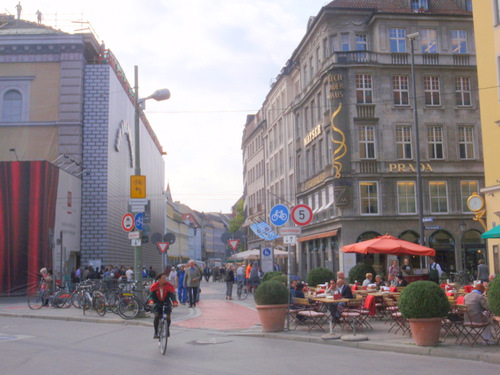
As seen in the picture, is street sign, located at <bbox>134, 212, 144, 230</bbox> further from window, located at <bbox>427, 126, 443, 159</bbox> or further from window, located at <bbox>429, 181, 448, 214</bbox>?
window, located at <bbox>427, 126, 443, 159</bbox>

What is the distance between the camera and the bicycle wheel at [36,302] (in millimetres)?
23953

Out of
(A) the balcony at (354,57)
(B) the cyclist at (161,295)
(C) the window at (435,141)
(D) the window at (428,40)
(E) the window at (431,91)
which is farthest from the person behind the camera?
(D) the window at (428,40)

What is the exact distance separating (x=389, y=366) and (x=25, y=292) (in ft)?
82.1

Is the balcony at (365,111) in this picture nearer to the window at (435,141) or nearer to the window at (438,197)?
the window at (435,141)

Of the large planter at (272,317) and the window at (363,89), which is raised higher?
the window at (363,89)

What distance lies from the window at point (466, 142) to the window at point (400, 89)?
13.9 ft

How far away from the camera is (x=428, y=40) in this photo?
40.9 meters

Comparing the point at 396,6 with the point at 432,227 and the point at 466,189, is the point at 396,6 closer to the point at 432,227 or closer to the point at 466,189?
the point at 466,189

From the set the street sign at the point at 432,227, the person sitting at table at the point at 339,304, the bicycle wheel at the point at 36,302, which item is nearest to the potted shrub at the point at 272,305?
the person sitting at table at the point at 339,304

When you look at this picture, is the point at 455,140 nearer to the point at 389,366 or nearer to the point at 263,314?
the point at 263,314

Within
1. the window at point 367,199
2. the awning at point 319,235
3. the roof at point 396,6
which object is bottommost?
the awning at point 319,235

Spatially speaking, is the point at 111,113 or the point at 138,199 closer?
the point at 138,199

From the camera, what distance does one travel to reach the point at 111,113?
4069 cm

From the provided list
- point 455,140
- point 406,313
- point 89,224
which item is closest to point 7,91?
point 89,224
